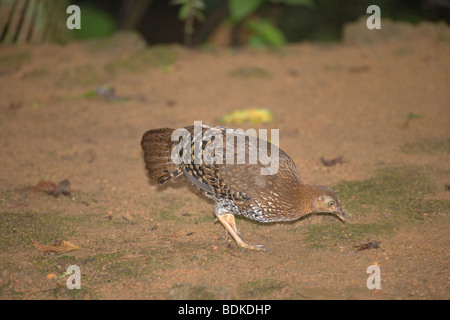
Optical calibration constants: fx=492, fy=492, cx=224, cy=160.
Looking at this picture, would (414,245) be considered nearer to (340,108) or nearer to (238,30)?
(340,108)

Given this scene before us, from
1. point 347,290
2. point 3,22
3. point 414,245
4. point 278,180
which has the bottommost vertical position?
point 347,290

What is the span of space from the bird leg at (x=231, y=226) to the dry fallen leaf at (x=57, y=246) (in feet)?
4.42

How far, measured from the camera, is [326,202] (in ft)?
15.1

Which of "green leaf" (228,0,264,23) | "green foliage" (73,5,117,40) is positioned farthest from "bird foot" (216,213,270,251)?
"green foliage" (73,5,117,40)

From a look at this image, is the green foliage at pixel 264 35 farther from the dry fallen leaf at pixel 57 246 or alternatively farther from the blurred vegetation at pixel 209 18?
the dry fallen leaf at pixel 57 246

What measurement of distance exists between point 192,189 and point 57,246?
5.86ft

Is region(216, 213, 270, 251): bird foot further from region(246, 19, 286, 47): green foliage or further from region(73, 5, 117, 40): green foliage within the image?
region(73, 5, 117, 40): green foliage

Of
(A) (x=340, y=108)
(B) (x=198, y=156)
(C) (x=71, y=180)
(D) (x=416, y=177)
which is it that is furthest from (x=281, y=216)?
(A) (x=340, y=108)

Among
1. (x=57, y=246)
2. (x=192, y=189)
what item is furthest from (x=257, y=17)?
(x=57, y=246)

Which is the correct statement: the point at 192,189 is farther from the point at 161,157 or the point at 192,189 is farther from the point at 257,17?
the point at 257,17

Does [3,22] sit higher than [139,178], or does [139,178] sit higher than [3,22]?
[3,22]

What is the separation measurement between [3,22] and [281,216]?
764cm

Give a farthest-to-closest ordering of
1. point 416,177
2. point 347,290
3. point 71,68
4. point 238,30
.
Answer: point 238,30 → point 71,68 → point 416,177 → point 347,290

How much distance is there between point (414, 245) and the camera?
14.5 ft
